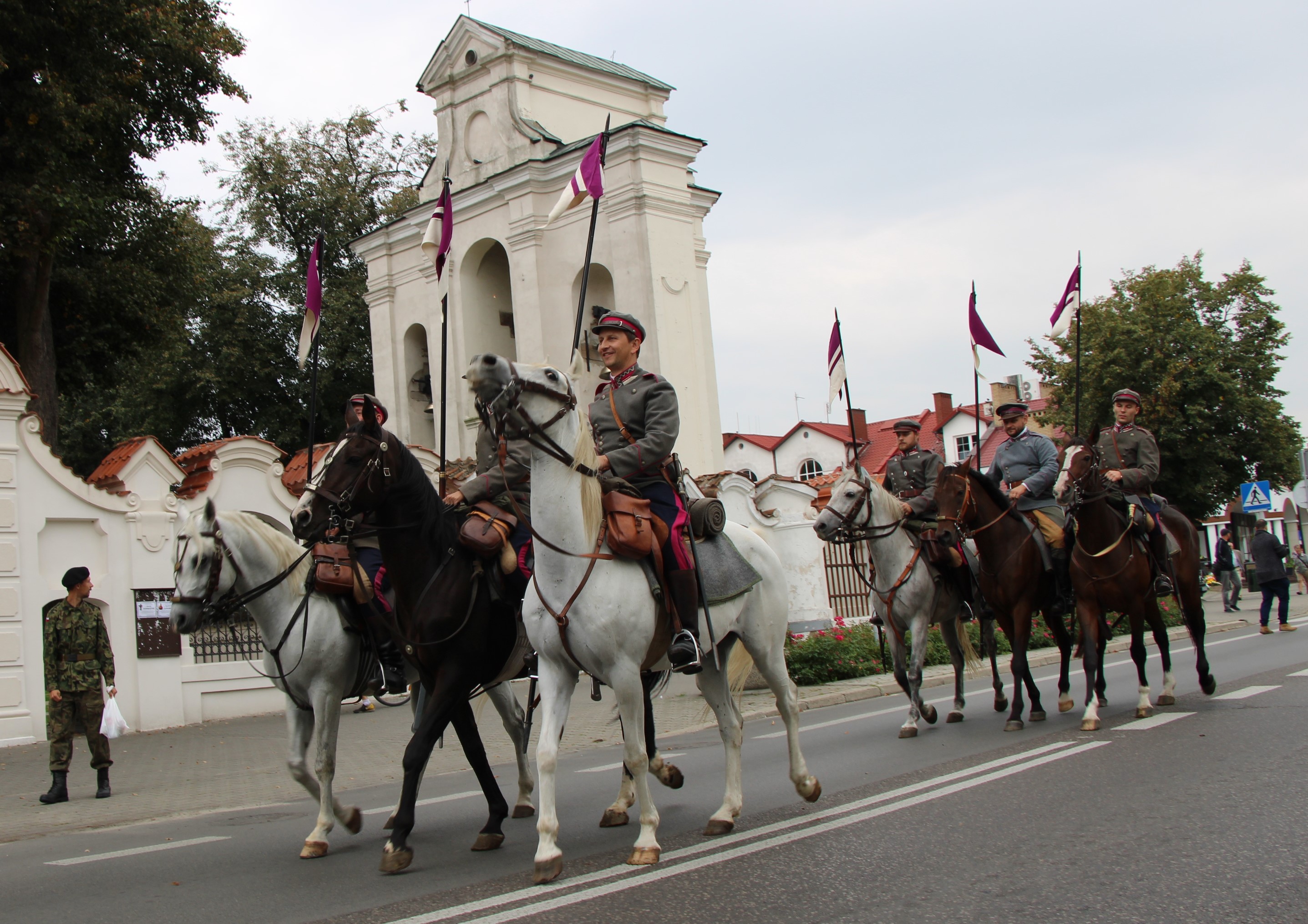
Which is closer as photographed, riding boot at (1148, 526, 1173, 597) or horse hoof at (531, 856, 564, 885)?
horse hoof at (531, 856, 564, 885)

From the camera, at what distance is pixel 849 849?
19.7 ft

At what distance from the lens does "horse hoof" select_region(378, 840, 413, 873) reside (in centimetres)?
626

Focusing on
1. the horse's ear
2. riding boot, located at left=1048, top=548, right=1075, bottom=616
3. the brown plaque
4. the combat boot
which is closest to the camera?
the horse's ear

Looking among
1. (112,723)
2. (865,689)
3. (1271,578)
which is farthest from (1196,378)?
(112,723)

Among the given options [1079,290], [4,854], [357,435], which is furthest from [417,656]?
[1079,290]

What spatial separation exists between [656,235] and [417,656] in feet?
67.2

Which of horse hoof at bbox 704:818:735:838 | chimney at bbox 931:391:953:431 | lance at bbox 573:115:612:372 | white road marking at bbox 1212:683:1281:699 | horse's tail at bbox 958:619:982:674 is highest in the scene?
chimney at bbox 931:391:953:431

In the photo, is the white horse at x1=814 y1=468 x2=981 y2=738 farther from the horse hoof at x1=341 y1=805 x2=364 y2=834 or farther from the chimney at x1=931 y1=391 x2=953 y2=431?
the chimney at x1=931 y1=391 x2=953 y2=431

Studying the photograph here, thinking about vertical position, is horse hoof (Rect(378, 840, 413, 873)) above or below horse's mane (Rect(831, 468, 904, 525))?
below

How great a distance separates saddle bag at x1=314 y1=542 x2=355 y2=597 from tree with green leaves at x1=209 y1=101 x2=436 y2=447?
28.4m

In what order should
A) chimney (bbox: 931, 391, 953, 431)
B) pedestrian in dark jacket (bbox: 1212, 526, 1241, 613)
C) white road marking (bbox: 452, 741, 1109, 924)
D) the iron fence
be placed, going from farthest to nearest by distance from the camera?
chimney (bbox: 931, 391, 953, 431) < pedestrian in dark jacket (bbox: 1212, 526, 1241, 613) < the iron fence < white road marking (bbox: 452, 741, 1109, 924)

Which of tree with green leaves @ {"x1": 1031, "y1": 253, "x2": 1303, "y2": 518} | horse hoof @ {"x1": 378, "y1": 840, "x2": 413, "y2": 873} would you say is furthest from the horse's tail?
tree with green leaves @ {"x1": 1031, "y1": 253, "x2": 1303, "y2": 518}

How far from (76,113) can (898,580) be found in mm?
15976

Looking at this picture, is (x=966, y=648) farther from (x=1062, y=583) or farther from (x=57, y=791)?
(x=57, y=791)
